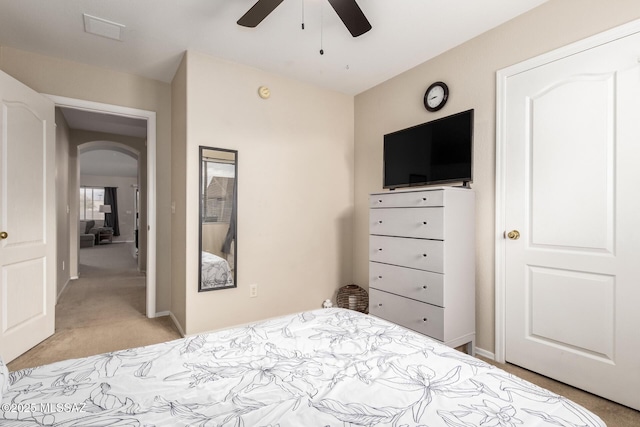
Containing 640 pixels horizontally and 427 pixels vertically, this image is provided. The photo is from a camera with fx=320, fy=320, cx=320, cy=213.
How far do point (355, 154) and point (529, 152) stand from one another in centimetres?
190

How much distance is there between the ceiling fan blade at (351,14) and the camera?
1.66m

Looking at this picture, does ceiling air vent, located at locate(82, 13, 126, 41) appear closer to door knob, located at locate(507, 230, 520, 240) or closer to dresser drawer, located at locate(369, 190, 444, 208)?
dresser drawer, located at locate(369, 190, 444, 208)

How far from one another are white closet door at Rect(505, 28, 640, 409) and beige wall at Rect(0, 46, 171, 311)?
10.5 ft

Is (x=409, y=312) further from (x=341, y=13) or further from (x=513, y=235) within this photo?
(x=341, y=13)

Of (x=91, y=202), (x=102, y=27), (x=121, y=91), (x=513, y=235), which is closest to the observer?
(x=513, y=235)

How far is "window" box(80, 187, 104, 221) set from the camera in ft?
38.2

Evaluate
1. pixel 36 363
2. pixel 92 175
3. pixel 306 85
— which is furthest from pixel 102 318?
pixel 92 175

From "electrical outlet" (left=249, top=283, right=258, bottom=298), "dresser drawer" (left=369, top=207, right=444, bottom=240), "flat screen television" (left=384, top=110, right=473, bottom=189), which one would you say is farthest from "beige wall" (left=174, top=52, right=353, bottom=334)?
"dresser drawer" (left=369, top=207, right=444, bottom=240)

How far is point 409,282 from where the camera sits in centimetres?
246

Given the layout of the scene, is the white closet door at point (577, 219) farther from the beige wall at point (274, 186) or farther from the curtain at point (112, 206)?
the curtain at point (112, 206)

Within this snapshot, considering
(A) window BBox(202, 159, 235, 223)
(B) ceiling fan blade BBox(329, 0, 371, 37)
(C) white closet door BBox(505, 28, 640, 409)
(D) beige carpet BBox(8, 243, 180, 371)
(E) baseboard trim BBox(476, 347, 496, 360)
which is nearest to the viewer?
(B) ceiling fan blade BBox(329, 0, 371, 37)

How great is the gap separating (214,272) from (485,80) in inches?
108

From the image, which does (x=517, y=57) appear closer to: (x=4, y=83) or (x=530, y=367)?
(x=530, y=367)

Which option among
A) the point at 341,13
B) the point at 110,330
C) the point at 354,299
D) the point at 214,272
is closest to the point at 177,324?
the point at 110,330
